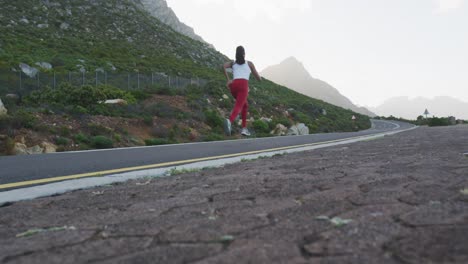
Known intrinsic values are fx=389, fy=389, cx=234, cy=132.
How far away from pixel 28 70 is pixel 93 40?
63.5 feet

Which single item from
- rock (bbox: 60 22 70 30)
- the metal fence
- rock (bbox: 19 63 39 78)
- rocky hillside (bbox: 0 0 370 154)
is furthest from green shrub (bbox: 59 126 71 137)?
rock (bbox: 60 22 70 30)

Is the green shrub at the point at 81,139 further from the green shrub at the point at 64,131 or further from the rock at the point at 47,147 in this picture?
the rock at the point at 47,147

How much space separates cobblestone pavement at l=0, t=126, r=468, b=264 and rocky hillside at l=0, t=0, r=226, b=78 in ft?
89.0

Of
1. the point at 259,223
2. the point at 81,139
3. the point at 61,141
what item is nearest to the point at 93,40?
the point at 81,139

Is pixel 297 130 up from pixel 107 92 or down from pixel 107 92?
down

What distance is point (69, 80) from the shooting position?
2498 cm

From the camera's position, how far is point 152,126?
18.1 m

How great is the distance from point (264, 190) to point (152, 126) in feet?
51.4

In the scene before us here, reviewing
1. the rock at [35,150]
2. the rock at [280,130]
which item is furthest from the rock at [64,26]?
the rock at [35,150]

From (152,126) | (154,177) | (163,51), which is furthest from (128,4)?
(154,177)

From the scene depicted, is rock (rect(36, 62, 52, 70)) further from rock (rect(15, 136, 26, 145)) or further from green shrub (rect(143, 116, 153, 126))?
rock (rect(15, 136, 26, 145))

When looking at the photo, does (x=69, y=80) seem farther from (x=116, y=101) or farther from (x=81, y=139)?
(x=81, y=139)

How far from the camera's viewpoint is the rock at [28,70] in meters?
25.5

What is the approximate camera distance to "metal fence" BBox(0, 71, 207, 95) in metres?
22.2
